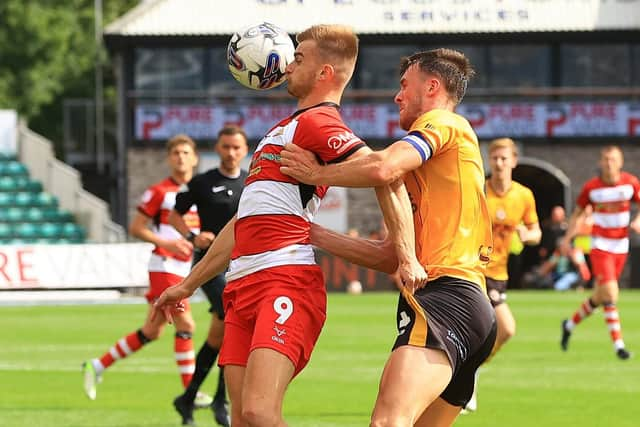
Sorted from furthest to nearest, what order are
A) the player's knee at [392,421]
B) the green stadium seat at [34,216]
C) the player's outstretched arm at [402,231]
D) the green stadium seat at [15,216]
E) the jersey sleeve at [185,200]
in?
the green stadium seat at [15,216] → the green stadium seat at [34,216] → the jersey sleeve at [185,200] → the player's outstretched arm at [402,231] → the player's knee at [392,421]

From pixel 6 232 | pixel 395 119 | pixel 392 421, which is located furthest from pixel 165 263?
pixel 395 119

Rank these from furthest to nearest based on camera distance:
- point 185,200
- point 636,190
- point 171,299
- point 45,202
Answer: point 45,202 → point 636,190 → point 185,200 → point 171,299

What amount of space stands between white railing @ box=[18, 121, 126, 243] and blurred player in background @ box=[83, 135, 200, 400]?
23.5m

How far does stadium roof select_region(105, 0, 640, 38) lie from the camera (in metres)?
42.8

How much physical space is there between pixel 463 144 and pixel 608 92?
37.0 m

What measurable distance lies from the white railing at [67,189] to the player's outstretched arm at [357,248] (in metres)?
30.0

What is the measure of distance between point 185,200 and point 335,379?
3.77 m

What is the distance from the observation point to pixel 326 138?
6898 mm

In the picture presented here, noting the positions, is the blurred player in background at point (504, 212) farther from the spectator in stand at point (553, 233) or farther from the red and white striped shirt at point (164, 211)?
the spectator in stand at point (553, 233)

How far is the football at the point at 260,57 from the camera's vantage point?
765 centimetres

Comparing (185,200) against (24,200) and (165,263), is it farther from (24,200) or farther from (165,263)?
(24,200)

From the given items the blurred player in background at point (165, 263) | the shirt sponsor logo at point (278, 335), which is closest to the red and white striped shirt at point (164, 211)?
the blurred player in background at point (165, 263)

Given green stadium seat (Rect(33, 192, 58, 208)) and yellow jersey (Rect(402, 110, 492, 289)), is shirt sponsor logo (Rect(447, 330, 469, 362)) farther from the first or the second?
green stadium seat (Rect(33, 192, 58, 208))

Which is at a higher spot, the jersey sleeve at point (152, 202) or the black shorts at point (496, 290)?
the jersey sleeve at point (152, 202)
